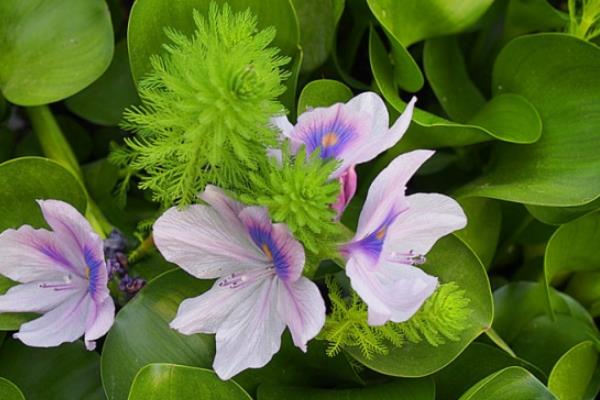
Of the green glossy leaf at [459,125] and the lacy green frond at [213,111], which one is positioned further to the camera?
the green glossy leaf at [459,125]

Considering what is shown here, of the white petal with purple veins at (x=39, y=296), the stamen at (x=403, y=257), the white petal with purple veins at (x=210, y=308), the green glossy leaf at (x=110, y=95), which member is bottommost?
the white petal with purple veins at (x=39, y=296)

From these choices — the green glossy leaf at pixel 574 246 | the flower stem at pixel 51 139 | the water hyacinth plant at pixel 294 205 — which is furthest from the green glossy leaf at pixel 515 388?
the flower stem at pixel 51 139

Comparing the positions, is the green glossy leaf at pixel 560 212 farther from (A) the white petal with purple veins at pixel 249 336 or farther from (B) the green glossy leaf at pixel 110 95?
(B) the green glossy leaf at pixel 110 95

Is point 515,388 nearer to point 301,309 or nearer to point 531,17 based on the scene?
point 301,309

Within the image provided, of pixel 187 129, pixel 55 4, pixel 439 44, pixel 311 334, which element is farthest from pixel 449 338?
pixel 55 4

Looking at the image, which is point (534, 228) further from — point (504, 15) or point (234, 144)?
point (234, 144)
